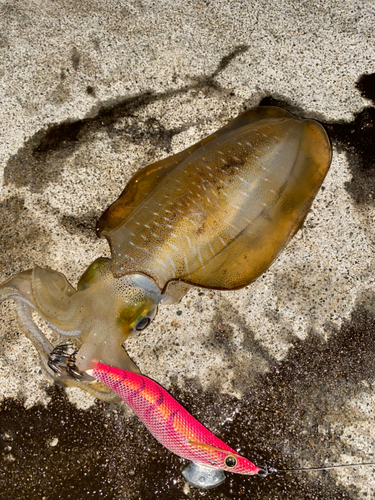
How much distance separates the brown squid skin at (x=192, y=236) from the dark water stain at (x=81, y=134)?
25.0 inches

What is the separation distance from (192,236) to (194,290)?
2.13 feet

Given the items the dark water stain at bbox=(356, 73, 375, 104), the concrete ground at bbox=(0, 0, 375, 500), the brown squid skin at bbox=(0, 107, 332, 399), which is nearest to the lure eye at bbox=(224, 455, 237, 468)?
the concrete ground at bbox=(0, 0, 375, 500)

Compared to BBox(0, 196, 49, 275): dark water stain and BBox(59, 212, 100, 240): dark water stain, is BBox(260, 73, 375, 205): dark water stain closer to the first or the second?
BBox(59, 212, 100, 240): dark water stain

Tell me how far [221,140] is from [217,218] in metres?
0.59

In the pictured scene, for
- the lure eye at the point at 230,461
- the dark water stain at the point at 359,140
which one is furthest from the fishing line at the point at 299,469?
the dark water stain at the point at 359,140

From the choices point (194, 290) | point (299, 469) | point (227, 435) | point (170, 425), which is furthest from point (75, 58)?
point (299, 469)

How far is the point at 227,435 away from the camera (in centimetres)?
283

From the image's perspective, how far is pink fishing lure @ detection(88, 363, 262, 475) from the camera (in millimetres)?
2512

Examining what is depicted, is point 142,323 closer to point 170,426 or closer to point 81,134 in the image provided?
point 170,426

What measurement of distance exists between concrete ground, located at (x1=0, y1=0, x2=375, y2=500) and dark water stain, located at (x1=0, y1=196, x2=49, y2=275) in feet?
0.03

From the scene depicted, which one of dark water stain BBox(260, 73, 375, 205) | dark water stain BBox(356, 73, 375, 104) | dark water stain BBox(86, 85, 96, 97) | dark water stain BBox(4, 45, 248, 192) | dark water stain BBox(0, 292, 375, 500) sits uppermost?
dark water stain BBox(356, 73, 375, 104)

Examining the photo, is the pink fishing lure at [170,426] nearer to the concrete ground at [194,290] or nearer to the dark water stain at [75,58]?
the concrete ground at [194,290]

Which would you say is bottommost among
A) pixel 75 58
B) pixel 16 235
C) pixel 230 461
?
pixel 230 461

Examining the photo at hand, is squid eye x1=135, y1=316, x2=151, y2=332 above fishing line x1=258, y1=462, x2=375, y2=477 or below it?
above
